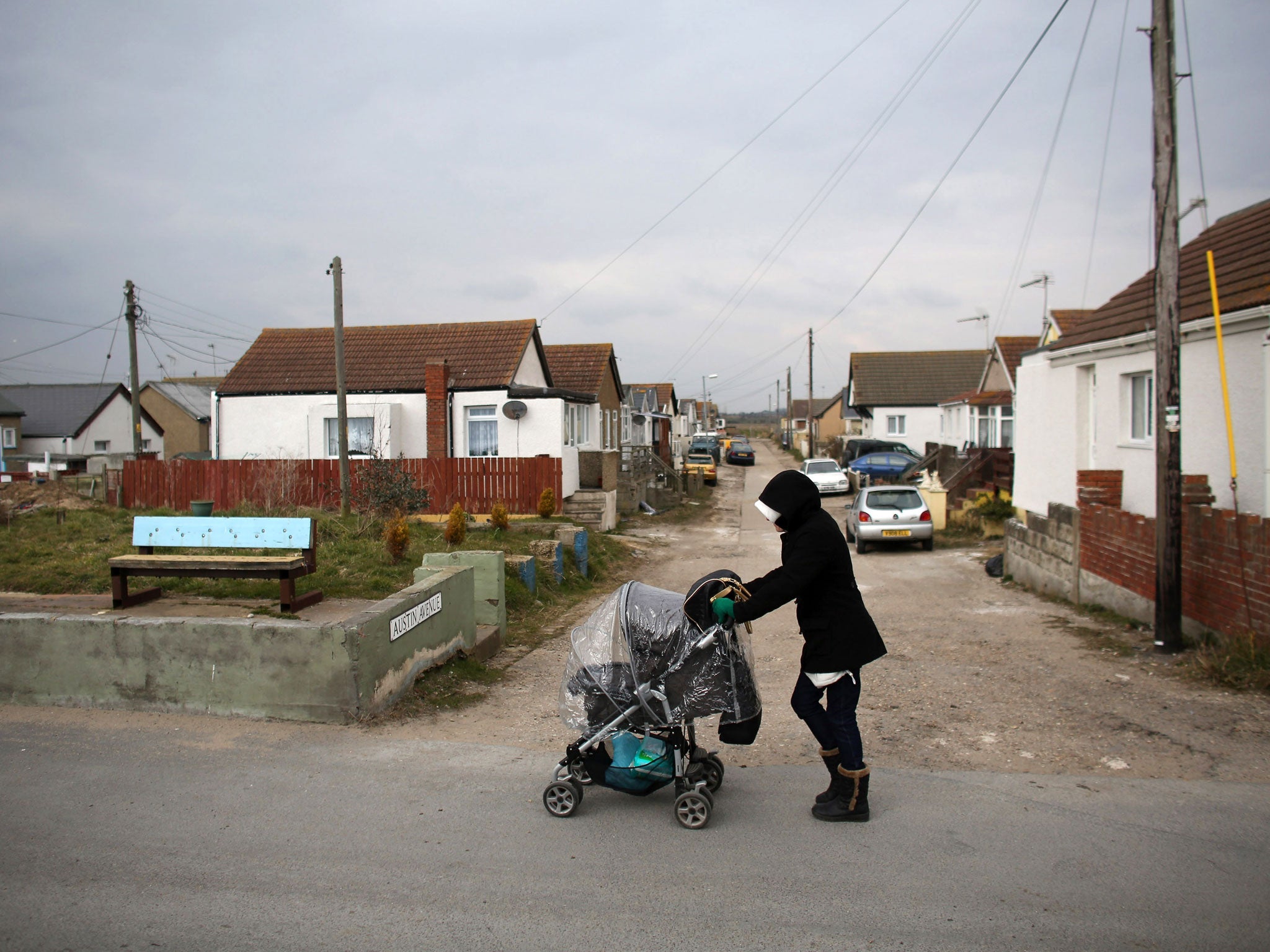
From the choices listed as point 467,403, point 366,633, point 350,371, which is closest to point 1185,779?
point 366,633

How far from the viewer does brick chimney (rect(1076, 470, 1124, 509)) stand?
37.6ft

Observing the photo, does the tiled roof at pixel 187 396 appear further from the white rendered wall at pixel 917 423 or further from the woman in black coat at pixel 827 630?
the woman in black coat at pixel 827 630

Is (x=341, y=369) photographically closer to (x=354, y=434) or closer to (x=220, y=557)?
(x=354, y=434)

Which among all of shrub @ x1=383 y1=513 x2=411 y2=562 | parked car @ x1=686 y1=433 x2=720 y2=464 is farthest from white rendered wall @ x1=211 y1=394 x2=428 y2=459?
parked car @ x1=686 y1=433 x2=720 y2=464

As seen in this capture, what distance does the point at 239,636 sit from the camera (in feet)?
19.5

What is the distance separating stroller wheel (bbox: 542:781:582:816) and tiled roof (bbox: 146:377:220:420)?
166 feet

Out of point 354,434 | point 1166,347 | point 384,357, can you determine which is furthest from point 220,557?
point 384,357

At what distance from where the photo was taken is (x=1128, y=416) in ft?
38.9

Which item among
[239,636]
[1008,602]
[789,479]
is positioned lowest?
[1008,602]

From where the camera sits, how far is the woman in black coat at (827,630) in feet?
14.0

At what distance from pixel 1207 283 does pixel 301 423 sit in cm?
2032

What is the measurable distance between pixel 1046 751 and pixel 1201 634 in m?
3.56

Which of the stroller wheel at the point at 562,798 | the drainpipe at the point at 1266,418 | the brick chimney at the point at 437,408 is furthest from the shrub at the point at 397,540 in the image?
the brick chimney at the point at 437,408

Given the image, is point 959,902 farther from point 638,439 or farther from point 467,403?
point 638,439
